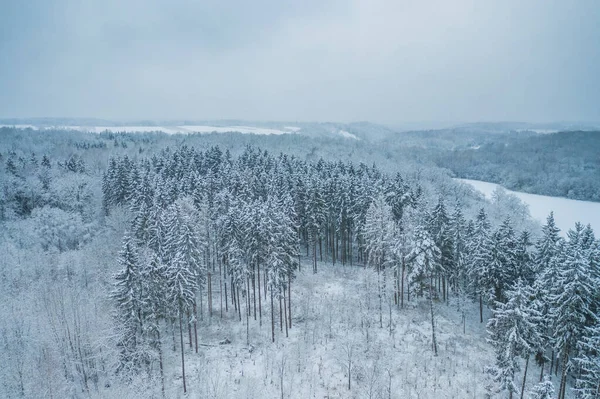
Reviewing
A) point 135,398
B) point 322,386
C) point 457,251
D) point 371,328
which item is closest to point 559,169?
point 457,251

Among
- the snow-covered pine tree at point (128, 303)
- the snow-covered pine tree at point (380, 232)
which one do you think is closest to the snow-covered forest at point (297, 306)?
the snow-covered pine tree at point (128, 303)

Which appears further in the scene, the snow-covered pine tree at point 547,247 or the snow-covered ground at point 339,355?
the snow-covered pine tree at point 547,247

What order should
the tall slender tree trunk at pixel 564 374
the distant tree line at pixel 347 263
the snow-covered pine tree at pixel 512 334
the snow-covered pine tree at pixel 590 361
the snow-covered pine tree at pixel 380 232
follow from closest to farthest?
the snow-covered pine tree at pixel 590 361 → the snow-covered pine tree at pixel 512 334 → the tall slender tree trunk at pixel 564 374 → the distant tree line at pixel 347 263 → the snow-covered pine tree at pixel 380 232

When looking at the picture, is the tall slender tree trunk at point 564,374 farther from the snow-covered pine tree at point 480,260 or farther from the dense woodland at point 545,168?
the dense woodland at point 545,168

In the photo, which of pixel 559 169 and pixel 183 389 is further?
pixel 559 169

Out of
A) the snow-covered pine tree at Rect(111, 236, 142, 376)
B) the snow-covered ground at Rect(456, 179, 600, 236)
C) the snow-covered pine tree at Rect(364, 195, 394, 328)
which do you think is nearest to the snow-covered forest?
the snow-covered pine tree at Rect(111, 236, 142, 376)

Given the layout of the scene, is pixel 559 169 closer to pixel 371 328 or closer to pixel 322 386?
pixel 371 328

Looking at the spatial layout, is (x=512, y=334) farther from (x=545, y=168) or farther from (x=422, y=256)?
(x=545, y=168)

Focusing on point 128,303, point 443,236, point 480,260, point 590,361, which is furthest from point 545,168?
point 128,303
